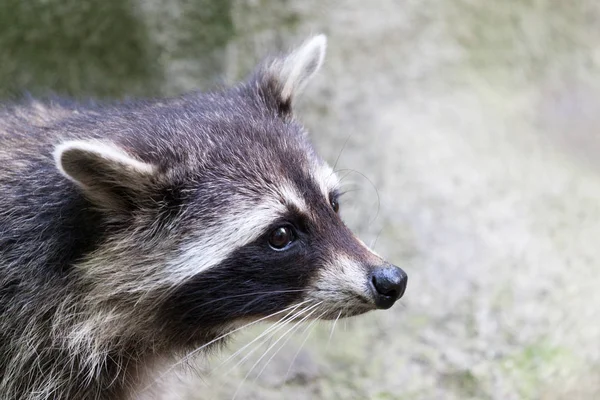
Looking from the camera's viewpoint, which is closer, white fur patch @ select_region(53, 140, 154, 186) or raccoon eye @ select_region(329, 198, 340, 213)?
white fur patch @ select_region(53, 140, 154, 186)

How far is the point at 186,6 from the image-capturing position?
17.1ft

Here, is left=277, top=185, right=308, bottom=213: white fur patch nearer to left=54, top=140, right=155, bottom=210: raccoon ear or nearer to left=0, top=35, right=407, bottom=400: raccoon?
left=0, top=35, right=407, bottom=400: raccoon

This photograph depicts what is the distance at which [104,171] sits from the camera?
9.13ft

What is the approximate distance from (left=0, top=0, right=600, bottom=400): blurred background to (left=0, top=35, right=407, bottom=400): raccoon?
38.1 inches

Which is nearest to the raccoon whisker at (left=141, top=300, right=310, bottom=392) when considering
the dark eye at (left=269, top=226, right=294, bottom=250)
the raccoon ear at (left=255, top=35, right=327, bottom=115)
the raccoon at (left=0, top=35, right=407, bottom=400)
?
the raccoon at (left=0, top=35, right=407, bottom=400)

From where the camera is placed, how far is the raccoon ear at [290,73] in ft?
11.5

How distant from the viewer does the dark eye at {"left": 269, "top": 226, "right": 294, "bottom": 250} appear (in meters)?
2.97

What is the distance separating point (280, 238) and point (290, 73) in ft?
3.13

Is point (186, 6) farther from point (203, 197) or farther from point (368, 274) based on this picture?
point (368, 274)

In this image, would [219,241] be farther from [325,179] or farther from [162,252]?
[325,179]

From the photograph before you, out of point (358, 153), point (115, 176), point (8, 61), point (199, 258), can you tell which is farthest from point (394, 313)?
point (8, 61)

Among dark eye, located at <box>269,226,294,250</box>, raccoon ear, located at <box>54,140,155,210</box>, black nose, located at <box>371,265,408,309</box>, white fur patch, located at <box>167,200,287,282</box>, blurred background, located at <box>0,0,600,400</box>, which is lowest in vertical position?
blurred background, located at <box>0,0,600,400</box>

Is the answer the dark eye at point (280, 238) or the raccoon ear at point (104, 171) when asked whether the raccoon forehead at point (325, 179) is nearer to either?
the dark eye at point (280, 238)

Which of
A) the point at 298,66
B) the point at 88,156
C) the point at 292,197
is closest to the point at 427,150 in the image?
the point at 298,66
